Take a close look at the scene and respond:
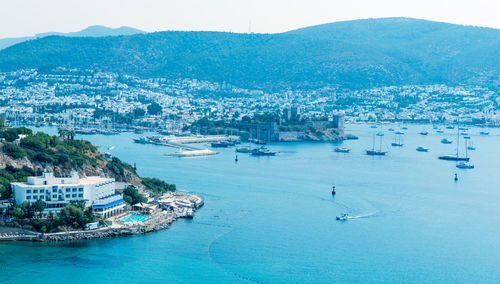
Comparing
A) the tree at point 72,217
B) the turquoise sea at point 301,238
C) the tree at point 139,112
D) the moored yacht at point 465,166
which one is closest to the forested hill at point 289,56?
the tree at point 139,112

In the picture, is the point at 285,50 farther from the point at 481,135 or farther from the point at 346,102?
the point at 481,135

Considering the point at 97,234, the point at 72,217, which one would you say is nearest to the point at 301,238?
the point at 97,234

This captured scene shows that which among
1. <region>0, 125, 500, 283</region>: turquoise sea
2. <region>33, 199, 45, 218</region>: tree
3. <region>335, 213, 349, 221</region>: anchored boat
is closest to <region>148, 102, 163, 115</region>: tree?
<region>0, 125, 500, 283</region>: turquoise sea

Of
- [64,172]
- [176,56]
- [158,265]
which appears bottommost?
[158,265]

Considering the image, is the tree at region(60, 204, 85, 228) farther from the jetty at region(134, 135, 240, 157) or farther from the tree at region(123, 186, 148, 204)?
the jetty at region(134, 135, 240, 157)

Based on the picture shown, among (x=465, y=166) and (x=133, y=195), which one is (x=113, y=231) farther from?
→ (x=465, y=166)

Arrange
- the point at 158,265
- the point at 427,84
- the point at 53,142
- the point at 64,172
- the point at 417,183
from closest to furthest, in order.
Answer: the point at 158,265 → the point at 64,172 → the point at 53,142 → the point at 417,183 → the point at 427,84

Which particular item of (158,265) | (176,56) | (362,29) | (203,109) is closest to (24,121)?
(203,109)
